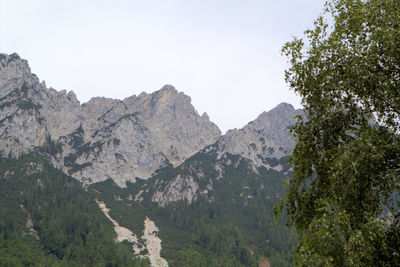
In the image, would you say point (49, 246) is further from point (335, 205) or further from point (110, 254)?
point (335, 205)

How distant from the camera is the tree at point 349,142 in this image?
12.3 metres

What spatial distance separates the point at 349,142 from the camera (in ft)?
46.1

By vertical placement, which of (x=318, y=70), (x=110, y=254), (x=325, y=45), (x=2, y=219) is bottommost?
(x=110, y=254)

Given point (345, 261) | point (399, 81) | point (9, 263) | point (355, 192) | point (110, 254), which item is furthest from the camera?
point (110, 254)

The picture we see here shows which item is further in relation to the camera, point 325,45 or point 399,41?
point 325,45

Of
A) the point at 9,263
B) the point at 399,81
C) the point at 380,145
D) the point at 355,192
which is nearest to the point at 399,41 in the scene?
the point at 399,81

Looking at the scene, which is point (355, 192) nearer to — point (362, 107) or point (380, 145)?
point (380, 145)

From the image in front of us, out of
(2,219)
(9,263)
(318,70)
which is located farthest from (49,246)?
(318,70)

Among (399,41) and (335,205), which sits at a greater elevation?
(399,41)

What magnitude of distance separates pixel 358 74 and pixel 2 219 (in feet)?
684

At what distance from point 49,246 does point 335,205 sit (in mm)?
202970

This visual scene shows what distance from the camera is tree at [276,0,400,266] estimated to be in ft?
40.3

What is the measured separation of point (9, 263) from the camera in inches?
5463

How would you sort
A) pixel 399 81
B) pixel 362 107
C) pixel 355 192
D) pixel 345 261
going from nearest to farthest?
pixel 345 261 < pixel 355 192 < pixel 399 81 < pixel 362 107
